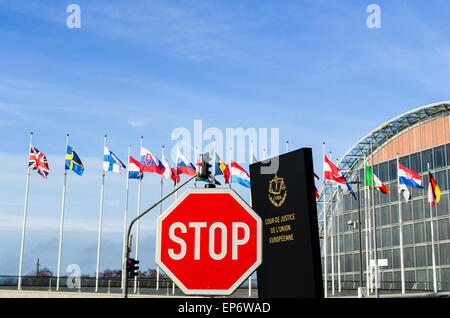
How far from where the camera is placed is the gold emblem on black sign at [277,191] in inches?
412

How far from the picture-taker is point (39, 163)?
5044 centimetres

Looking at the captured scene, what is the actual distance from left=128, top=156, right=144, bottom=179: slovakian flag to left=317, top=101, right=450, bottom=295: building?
30.0 metres

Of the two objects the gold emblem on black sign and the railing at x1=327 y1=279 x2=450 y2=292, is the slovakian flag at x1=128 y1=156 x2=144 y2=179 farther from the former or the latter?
the gold emblem on black sign

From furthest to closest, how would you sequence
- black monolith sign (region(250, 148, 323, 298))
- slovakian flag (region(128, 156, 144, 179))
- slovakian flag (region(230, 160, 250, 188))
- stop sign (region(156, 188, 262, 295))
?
slovakian flag (region(128, 156, 144, 179)) → slovakian flag (region(230, 160, 250, 188)) → black monolith sign (region(250, 148, 323, 298)) → stop sign (region(156, 188, 262, 295))

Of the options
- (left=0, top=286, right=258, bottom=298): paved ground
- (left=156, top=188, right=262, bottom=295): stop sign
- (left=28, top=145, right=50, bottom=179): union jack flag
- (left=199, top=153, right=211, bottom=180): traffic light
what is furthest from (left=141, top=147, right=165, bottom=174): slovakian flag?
(left=156, top=188, right=262, bottom=295): stop sign

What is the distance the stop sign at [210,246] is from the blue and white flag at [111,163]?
4697cm

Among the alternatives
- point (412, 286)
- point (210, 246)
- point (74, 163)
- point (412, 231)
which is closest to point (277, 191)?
point (210, 246)

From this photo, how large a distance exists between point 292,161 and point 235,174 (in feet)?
129

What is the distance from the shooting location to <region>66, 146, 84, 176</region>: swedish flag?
167 ft

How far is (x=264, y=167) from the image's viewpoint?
467 inches

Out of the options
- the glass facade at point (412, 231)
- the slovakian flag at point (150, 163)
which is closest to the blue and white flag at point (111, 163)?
the slovakian flag at point (150, 163)

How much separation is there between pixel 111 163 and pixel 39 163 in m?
6.23

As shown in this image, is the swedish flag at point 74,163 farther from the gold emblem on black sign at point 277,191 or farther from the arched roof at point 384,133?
the gold emblem on black sign at point 277,191
